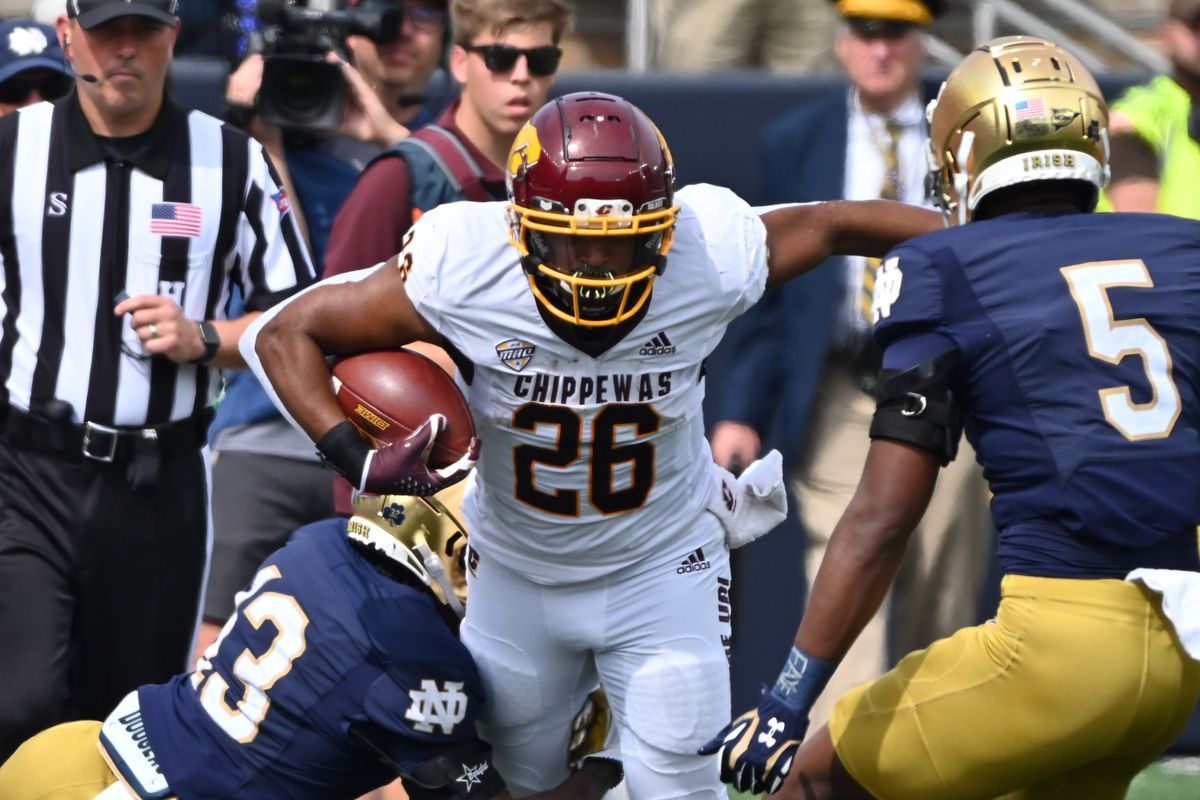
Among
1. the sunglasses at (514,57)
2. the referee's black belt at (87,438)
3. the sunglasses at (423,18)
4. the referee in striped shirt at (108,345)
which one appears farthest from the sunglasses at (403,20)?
the referee's black belt at (87,438)

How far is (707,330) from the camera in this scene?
3.70m

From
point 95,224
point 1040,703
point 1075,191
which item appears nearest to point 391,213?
point 95,224

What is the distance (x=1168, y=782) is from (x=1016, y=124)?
2.54 meters

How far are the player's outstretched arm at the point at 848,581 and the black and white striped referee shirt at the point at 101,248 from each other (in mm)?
1687

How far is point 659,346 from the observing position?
3.62m

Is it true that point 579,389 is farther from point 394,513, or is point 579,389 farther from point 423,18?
point 423,18

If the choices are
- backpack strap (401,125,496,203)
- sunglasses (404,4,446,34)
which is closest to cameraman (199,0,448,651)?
sunglasses (404,4,446,34)

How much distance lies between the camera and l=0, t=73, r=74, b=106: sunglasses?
497cm

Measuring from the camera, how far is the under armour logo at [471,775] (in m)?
3.44

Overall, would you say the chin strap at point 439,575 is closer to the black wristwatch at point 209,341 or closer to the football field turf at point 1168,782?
the black wristwatch at point 209,341

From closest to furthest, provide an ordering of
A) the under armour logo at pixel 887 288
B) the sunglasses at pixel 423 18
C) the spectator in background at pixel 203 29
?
the under armour logo at pixel 887 288
the sunglasses at pixel 423 18
the spectator in background at pixel 203 29

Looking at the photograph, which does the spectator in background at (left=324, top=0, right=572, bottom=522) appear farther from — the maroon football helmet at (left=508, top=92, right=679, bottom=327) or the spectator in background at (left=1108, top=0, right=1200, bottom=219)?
the spectator in background at (left=1108, top=0, right=1200, bottom=219)

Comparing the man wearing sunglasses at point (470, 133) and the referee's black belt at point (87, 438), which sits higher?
the man wearing sunglasses at point (470, 133)

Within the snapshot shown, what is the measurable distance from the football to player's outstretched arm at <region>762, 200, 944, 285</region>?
0.73 meters
